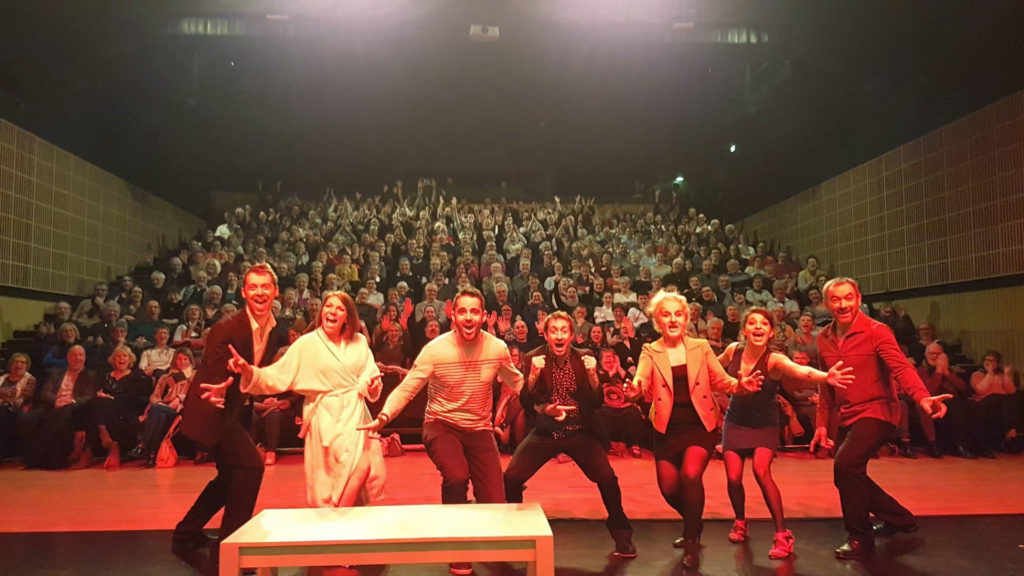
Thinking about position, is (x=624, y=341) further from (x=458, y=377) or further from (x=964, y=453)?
(x=458, y=377)

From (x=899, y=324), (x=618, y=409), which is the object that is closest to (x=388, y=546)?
(x=618, y=409)

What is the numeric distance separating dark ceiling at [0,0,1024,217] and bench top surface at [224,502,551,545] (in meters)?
9.34

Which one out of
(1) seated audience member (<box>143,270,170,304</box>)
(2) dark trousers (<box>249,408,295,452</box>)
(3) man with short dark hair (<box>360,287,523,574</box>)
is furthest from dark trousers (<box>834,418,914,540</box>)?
(1) seated audience member (<box>143,270,170,304</box>)

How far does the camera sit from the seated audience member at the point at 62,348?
8164 mm

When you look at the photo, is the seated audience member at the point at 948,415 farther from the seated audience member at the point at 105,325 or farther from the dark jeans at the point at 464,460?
the seated audience member at the point at 105,325

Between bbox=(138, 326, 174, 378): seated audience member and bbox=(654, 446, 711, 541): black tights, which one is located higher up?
bbox=(138, 326, 174, 378): seated audience member

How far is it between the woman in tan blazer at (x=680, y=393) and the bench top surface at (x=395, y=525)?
4.02ft

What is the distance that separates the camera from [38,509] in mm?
5398

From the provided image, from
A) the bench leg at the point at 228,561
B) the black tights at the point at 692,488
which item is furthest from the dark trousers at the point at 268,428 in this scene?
the bench leg at the point at 228,561

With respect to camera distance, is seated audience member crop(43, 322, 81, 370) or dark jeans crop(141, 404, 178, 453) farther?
seated audience member crop(43, 322, 81, 370)

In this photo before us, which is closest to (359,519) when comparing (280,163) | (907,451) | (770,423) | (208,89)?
(770,423)

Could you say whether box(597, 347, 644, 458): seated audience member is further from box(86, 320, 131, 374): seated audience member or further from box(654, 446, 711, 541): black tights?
box(86, 320, 131, 374): seated audience member

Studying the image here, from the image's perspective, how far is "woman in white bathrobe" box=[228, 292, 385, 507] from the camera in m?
3.76

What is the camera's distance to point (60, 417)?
7.34m
